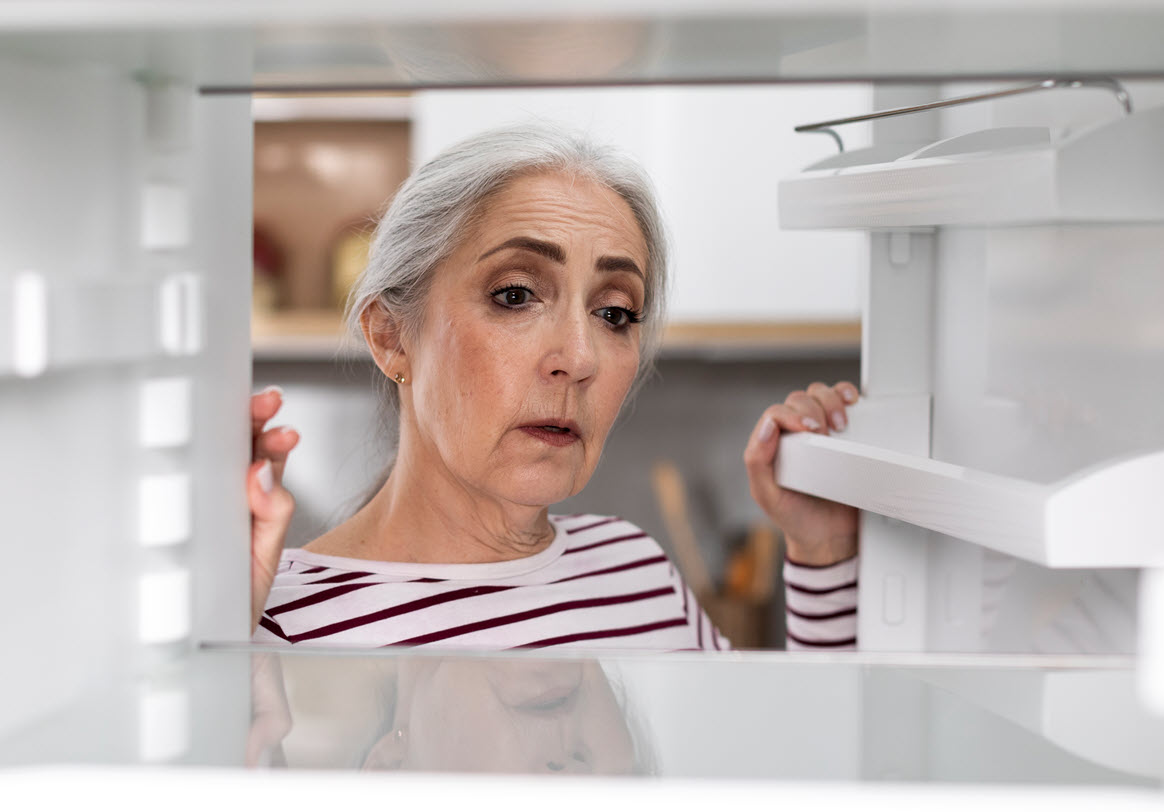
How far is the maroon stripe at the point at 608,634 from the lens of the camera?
76 cm

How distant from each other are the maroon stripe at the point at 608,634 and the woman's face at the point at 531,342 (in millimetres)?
102

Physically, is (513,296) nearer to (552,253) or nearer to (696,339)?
(552,253)

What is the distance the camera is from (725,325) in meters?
1.48

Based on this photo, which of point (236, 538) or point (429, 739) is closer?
point (429, 739)

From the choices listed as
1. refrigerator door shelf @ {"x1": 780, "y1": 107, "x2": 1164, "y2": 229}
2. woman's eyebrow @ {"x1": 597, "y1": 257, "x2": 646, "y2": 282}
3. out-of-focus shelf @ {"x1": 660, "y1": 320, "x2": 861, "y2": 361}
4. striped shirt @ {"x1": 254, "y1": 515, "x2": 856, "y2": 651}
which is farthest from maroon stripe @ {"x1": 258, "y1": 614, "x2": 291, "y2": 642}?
out-of-focus shelf @ {"x1": 660, "y1": 320, "x2": 861, "y2": 361}

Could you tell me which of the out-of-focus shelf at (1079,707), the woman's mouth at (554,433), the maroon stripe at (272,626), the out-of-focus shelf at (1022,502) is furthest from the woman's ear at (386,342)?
the out-of-focus shelf at (1079,707)

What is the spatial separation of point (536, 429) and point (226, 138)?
296 millimetres

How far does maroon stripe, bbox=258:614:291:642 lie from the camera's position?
0.67 metres

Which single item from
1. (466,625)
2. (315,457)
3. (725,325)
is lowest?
(466,625)

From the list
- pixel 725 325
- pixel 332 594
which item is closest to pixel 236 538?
pixel 332 594

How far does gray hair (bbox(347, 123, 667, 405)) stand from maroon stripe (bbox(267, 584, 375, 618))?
0.15 m

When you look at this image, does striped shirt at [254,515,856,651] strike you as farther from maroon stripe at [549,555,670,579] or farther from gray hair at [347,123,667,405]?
gray hair at [347,123,667,405]

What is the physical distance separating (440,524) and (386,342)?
15 centimetres

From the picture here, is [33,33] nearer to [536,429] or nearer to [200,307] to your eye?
[200,307]
